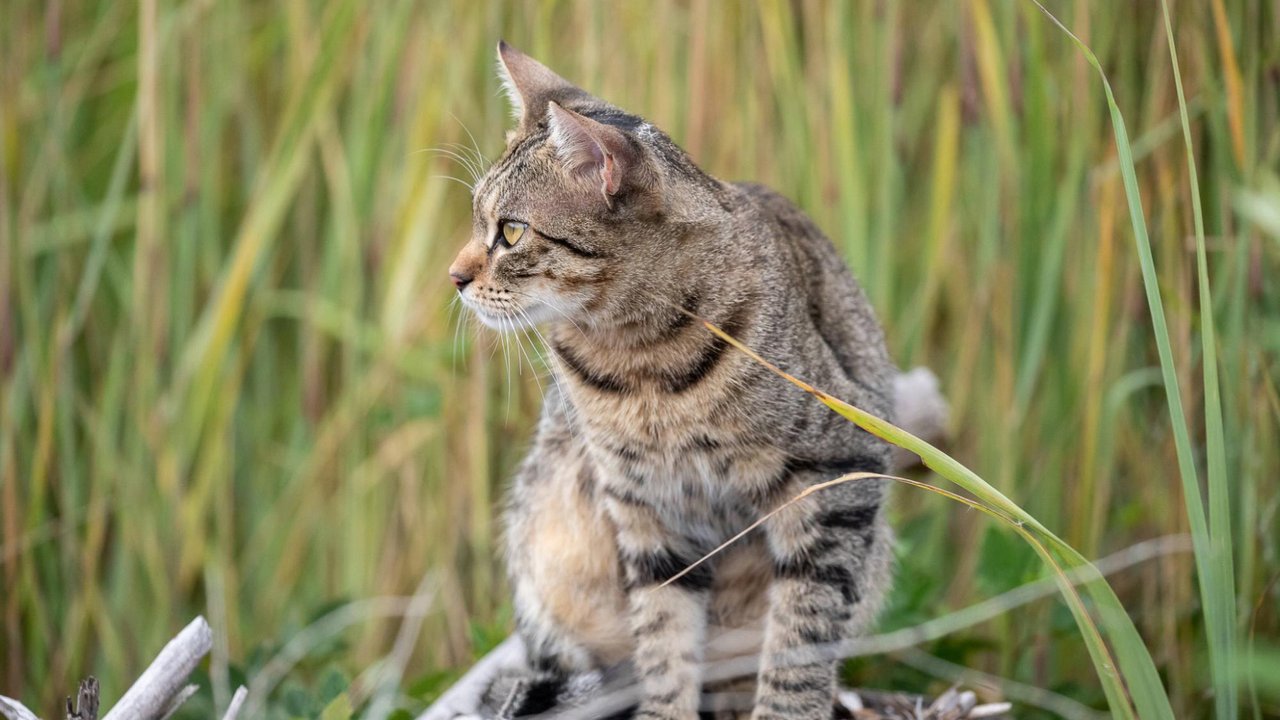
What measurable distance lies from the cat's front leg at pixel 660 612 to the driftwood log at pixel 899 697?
0.91 feet

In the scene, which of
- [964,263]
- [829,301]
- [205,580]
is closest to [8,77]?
[205,580]

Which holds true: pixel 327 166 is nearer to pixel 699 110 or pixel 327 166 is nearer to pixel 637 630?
pixel 699 110

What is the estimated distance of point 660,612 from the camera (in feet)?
6.73

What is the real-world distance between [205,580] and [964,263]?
2181 millimetres

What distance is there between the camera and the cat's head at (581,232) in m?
1.86

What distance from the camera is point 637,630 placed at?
2.07 meters

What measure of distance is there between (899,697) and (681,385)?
722mm

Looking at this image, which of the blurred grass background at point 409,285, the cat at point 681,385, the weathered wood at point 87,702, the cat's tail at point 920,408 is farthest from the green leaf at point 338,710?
the cat's tail at point 920,408

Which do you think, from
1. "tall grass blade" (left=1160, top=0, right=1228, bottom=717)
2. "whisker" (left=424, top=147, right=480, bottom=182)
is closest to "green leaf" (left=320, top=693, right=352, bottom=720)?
"whisker" (left=424, top=147, right=480, bottom=182)

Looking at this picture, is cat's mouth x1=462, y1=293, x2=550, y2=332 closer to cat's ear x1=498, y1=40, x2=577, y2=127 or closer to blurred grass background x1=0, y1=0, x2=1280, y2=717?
cat's ear x1=498, y1=40, x2=577, y2=127

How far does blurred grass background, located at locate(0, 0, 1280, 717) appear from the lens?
271 centimetres

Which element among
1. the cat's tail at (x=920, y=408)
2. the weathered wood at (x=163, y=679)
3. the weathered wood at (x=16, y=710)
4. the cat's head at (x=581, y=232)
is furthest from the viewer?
the cat's tail at (x=920, y=408)

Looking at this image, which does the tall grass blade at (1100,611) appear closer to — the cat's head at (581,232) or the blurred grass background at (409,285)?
the cat's head at (581,232)

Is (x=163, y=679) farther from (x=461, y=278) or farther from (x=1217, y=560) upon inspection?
(x=1217, y=560)
